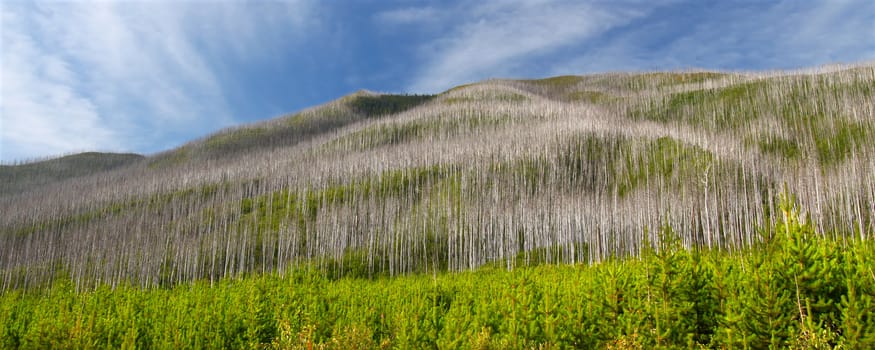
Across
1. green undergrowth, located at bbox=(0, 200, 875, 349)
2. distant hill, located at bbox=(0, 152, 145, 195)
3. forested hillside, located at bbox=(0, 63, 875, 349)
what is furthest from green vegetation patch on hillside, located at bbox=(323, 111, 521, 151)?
green undergrowth, located at bbox=(0, 200, 875, 349)

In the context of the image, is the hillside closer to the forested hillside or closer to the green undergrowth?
the forested hillside

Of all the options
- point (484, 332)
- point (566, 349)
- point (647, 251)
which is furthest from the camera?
point (647, 251)

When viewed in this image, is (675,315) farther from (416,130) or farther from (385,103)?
(385,103)

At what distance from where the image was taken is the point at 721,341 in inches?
401

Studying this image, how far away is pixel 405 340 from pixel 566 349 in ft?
11.9

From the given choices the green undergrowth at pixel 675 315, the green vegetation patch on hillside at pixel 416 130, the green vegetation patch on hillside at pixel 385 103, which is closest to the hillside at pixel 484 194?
the green vegetation patch on hillside at pixel 416 130

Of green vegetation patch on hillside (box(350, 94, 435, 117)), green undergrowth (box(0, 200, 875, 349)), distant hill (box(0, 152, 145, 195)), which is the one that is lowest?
green undergrowth (box(0, 200, 875, 349))

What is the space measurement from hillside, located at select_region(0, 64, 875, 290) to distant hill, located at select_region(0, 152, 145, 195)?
11.6m

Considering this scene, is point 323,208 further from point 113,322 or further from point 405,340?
point 405,340

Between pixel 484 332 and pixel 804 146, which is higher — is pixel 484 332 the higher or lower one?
the lower one

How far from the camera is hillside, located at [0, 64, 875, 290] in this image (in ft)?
157

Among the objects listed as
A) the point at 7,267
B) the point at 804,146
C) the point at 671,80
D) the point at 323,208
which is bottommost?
the point at 7,267

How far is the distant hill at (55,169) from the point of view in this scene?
109137 mm

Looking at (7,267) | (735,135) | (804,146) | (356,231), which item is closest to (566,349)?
(356,231)
